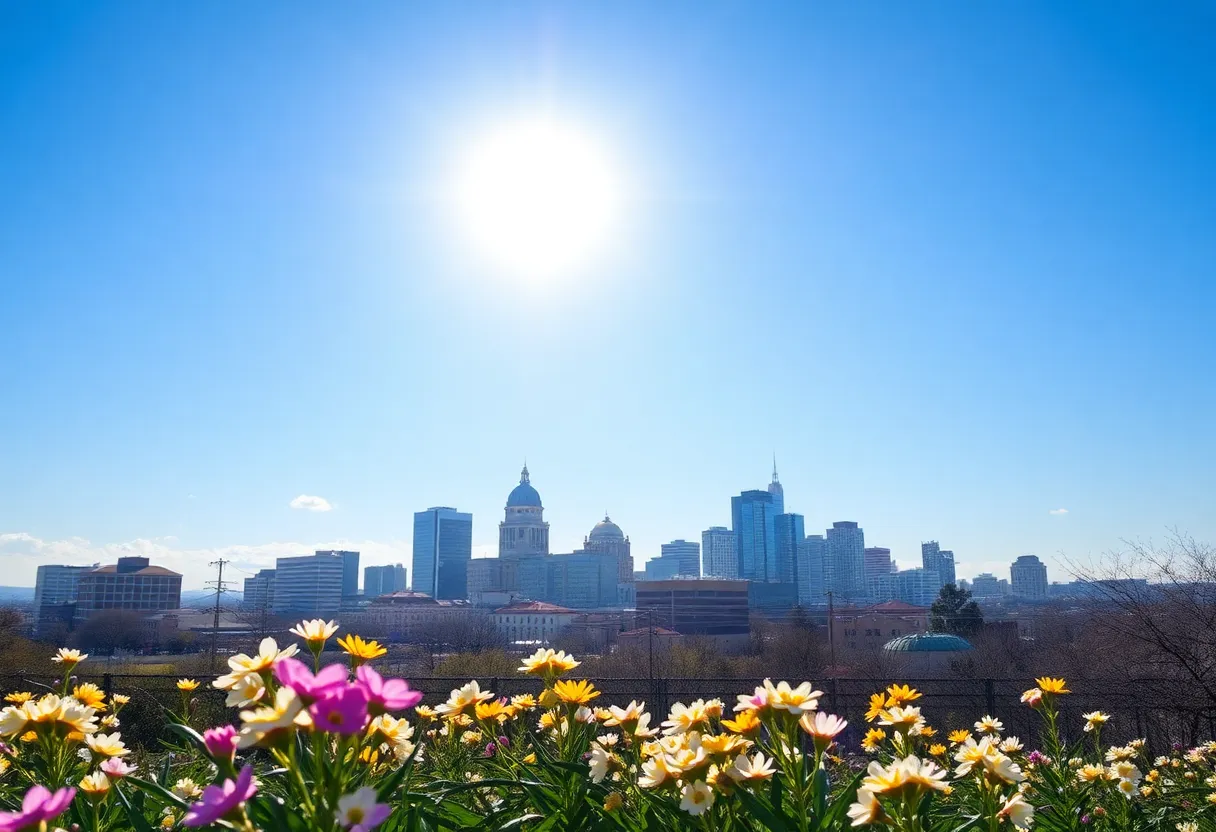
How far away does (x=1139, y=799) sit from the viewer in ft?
10.2

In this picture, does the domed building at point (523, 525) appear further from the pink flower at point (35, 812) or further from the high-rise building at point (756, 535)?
the pink flower at point (35, 812)

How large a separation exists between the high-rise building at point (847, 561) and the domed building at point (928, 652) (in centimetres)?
12146

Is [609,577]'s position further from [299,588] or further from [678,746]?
[678,746]

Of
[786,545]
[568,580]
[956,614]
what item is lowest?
[568,580]

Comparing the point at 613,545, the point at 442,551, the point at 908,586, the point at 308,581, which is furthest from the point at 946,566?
the point at 308,581

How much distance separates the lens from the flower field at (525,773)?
1071 mm

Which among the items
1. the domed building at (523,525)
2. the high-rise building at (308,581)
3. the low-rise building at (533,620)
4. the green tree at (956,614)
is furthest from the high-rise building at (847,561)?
the green tree at (956,614)

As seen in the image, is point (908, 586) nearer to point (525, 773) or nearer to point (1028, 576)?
point (1028, 576)

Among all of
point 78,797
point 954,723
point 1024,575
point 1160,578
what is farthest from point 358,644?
point 1024,575

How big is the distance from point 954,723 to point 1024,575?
152m

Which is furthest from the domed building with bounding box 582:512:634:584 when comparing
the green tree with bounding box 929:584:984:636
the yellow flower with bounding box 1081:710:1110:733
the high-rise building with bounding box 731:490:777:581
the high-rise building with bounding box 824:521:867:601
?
the yellow flower with bounding box 1081:710:1110:733

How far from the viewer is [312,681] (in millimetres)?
1073

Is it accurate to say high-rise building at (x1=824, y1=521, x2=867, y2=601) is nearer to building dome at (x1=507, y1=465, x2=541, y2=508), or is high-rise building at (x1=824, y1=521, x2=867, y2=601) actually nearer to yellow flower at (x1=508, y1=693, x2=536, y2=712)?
building dome at (x1=507, y1=465, x2=541, y2=508)

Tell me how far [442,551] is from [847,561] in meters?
80.4
